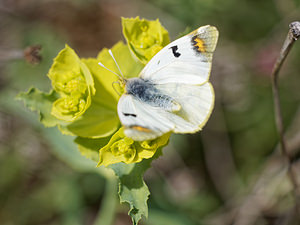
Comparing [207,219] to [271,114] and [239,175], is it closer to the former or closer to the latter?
[239,175]

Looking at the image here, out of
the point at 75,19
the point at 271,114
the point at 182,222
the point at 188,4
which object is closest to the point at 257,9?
the point at 188,4

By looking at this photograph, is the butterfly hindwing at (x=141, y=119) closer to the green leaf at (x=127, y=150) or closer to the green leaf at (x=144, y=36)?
the green leaf at (x=127, y=150)

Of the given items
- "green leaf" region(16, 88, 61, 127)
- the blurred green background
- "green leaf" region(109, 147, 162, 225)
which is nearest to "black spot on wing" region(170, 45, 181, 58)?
"green leaf" region(109, 147, 162, 225)

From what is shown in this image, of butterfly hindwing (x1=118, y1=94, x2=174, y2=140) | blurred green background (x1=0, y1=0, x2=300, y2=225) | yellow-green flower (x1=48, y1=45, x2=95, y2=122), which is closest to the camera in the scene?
butterfly hindwing (x1=118, y1=94, x2=174, y2=140)

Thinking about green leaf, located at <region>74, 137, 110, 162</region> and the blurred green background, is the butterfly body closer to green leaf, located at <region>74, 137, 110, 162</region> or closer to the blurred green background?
green leaf, located at <region>74, 137, 110, 162</region>

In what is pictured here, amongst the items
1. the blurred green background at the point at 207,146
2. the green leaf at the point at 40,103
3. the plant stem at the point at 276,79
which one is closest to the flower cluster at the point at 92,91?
the green leaf at the point at 40,103

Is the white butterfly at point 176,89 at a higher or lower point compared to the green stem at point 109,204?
higher
